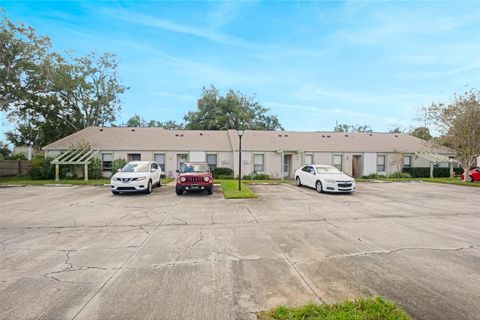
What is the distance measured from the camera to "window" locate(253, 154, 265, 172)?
81.1 feet

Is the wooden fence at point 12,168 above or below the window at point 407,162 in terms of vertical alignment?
below

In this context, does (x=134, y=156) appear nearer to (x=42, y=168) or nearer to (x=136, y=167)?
(x=42, y=168)

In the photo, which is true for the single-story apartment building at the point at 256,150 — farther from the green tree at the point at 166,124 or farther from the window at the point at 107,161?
the green tree at the point at 166,124

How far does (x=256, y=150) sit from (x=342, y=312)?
21756mm

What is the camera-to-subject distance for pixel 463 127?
2027cm

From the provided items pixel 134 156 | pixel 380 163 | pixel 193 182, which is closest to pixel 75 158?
pixel 134 156

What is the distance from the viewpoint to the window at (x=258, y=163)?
24734mm

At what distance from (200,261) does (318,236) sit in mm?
3047

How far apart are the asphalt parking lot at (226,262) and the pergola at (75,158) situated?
1237cm

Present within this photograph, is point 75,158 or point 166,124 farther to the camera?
point 166,124

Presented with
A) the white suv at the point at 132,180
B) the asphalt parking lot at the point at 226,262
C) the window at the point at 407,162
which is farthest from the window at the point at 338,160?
the white suv at the point at 132,180

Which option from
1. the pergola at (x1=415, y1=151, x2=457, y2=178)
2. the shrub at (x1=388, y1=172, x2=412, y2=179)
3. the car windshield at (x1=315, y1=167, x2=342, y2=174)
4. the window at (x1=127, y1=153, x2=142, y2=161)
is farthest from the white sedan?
the pergola at (x1=415, y1=151, x2=457, y2=178)

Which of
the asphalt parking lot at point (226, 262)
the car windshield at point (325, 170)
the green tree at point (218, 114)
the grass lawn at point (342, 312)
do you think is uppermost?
the green tree at point (218, 114)

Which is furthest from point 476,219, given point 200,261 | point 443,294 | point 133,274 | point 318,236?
point 133,274
